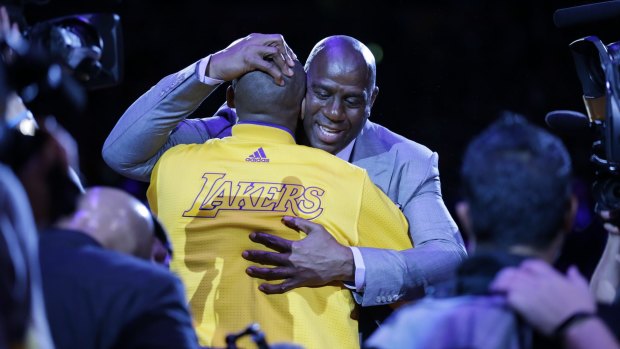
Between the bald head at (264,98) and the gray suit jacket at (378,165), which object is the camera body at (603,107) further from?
the bald head at (264,98)

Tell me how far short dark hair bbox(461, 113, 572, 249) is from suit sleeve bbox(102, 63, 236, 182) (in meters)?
1.22

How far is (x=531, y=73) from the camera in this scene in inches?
266

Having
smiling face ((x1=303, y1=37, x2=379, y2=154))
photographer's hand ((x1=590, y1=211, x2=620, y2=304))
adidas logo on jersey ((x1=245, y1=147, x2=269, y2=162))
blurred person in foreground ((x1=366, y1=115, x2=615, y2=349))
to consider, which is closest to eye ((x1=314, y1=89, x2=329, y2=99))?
smiling face ((x1=303, y1=37, x2=379, y2=154))

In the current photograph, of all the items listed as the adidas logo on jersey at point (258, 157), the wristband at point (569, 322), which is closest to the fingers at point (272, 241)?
the adidas logo on jersey at point (258, 157)

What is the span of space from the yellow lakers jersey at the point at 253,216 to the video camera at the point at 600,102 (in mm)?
598

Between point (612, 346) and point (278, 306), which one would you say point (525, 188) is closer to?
point (612, 346)

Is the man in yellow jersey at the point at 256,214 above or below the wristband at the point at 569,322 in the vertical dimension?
below

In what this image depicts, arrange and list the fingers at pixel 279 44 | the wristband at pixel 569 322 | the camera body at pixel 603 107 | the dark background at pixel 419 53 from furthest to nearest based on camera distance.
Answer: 1. the dark background at pixel 419 53
2. the fingers at pixel 279 44
3. the camera body at pixel 603 107
4. the wristband at pixel 569 322

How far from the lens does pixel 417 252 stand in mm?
2740

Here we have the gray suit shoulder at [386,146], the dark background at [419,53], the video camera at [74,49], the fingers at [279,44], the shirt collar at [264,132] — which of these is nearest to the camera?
the video camera at [74,49]

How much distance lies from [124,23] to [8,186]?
533 centimetres

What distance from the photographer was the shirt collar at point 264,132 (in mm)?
2621

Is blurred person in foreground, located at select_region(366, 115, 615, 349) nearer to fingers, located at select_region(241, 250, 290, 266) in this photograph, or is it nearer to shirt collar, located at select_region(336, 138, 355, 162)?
fingers, located at select_region(241, 250, 290, 266)

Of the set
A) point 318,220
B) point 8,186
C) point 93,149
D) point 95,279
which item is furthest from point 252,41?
point 93,149
